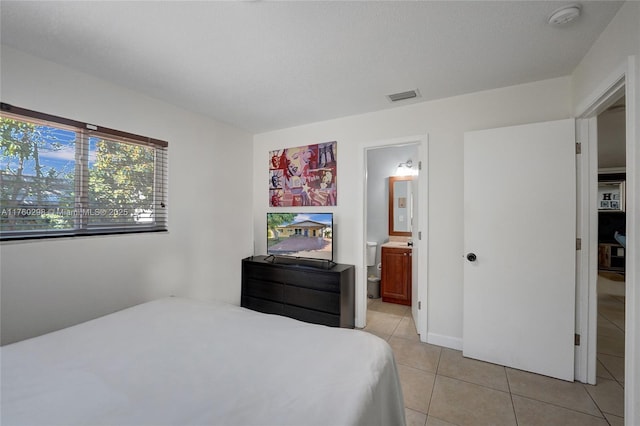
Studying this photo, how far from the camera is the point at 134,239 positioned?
2.48 m

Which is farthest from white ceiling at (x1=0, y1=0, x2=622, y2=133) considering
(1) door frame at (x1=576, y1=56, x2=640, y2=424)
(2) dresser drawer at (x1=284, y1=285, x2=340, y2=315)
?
(2) dresser drawer at (x1=284, y1=285, x2=340, y2=315)

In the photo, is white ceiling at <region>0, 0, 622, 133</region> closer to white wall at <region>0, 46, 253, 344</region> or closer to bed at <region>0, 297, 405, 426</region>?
white wall at <region>0, 46, 253, 344</region>

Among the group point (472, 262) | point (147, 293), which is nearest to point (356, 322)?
point (472, 262)

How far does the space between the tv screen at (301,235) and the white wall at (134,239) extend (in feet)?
1.77

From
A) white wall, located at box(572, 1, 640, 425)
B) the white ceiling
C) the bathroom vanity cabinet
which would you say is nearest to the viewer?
white wall, located at box(572, 1, 640, 425)

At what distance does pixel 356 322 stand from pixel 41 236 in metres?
2.98

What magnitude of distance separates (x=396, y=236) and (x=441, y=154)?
6.74 feet

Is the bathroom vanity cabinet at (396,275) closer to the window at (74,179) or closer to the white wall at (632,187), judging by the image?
the white wall at (632,187)

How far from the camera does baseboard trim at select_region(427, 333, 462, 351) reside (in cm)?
262

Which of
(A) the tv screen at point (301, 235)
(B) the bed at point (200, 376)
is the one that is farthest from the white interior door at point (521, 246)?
(B) the bed at point (200, 376)

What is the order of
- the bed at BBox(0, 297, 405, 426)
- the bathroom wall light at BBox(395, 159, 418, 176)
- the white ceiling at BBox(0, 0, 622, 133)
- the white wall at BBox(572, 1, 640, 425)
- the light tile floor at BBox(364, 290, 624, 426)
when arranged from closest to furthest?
the bed at BBox(0, 297, 405, 426) < the white wall at BBox(572, 1, 640, 425) < the white ceiling at BBox(0, 0, 622, 133) < the light tile floor at BBox(364, 290, 624, 426) < the bathroom wall light at BBox(395, 159, 418, 176)

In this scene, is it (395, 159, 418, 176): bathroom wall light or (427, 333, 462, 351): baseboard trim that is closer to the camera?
(427, 333, 462, 351): baseboard trim

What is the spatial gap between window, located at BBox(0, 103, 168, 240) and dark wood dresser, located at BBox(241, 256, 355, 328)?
1.29 meters

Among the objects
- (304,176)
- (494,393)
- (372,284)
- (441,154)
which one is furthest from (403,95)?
(372,284)
